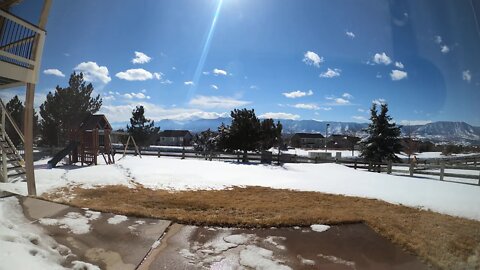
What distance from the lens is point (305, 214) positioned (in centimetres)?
438

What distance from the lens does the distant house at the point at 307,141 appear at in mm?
81375

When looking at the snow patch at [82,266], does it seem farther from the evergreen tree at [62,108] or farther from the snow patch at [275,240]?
the evergreen tree at [62,108]

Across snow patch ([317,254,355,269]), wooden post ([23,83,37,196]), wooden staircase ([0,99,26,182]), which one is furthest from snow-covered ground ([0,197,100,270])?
snow patch ([317,254,355,269])

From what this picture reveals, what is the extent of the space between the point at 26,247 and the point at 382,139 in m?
21.9

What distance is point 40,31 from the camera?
9.59 ft

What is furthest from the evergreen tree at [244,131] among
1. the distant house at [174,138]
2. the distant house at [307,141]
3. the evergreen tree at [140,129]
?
the distant house at [307,141]

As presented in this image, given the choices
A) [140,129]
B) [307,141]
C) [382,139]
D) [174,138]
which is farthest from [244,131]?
[307,141]

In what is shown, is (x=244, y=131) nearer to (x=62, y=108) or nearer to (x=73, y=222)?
(x=62, y=108)

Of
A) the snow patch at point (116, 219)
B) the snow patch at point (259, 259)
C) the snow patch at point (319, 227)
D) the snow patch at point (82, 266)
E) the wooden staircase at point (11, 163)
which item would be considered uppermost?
the wooden staircase at point (11, 163)

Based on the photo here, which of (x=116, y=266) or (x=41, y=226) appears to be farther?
(x=41, y=226)

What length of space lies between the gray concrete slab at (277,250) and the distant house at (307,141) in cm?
7754

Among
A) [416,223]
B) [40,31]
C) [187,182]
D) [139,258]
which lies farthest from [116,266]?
[187,182]

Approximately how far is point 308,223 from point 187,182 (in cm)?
447

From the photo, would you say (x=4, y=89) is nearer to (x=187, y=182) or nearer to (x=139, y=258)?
(x=139, y=258)
